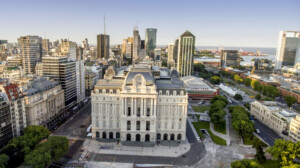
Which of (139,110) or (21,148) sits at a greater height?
(139,110)

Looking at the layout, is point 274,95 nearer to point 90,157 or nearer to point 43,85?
point 90,157

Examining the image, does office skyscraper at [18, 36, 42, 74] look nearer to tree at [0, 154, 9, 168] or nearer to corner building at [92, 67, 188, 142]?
corner building at [92, 67, 188, 142]

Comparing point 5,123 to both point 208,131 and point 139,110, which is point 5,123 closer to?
point 139,110

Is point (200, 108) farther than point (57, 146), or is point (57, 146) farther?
point (200, 108)

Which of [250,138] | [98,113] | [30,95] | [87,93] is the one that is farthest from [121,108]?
[87,93]

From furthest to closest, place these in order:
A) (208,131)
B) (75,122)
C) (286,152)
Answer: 1. (75,122)
2. (208,131)
3. (286,152)

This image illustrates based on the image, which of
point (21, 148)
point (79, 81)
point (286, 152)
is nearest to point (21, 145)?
point (21, 148)

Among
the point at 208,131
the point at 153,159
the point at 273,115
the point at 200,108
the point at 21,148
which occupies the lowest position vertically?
the point at 153,159
